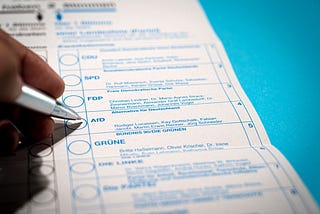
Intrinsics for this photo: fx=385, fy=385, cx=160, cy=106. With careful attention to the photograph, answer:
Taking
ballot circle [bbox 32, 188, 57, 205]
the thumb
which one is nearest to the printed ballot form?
ballot circle [bbox 32, 188, 57, 205]

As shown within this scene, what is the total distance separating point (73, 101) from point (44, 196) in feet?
0.64

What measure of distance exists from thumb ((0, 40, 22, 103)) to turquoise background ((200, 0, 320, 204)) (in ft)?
1.34

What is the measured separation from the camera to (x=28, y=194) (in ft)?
1.69

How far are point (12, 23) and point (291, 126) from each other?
60 centimetres

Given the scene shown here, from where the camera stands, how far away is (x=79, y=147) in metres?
0.58

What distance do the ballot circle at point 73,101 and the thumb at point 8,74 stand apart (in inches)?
7.2

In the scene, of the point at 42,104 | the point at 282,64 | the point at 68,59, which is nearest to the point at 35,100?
the point at 42,104

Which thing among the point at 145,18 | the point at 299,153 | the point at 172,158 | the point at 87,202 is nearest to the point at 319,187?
the point at 299,153

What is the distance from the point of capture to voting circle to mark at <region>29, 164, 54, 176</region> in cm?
54

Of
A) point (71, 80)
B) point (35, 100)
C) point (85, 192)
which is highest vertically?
point (71, 80)

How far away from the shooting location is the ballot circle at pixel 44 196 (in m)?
0.51

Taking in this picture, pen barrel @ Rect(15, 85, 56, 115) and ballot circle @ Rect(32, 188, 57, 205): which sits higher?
pen barrel @ Rect(15, 85, 56, 115)

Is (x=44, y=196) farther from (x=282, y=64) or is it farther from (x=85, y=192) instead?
(x=282, y=64)

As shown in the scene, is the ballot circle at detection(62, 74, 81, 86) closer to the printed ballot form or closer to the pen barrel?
the printed ballot form
